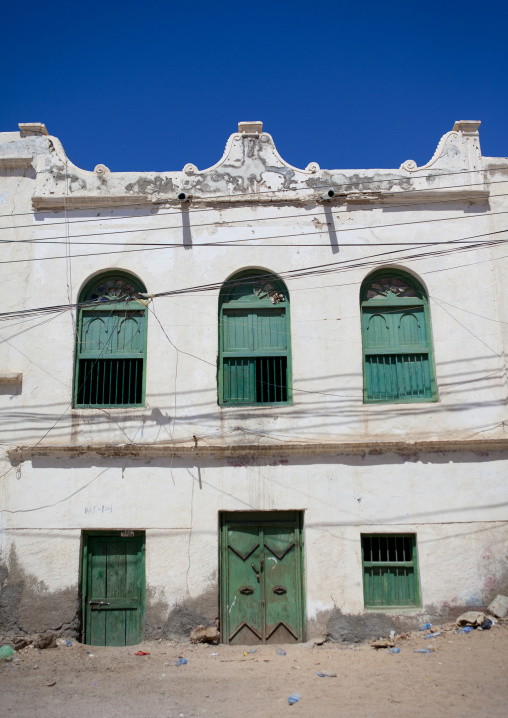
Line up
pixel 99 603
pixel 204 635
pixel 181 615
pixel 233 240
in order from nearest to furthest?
pixel 204 635 < pixel 181 615 < pixel 99 603 < pixel 233 240

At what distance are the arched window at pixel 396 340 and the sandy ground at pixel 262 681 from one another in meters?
3.43

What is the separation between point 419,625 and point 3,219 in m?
8.73

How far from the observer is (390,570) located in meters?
8.92

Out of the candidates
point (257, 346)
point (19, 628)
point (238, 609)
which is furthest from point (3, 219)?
point (238, 609)

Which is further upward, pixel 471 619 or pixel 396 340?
pixel 396 340

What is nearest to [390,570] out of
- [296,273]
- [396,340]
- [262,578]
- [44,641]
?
[262,578]

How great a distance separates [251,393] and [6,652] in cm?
481

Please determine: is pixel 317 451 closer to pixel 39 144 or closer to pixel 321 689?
pixel 321 689

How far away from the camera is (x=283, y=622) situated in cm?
884

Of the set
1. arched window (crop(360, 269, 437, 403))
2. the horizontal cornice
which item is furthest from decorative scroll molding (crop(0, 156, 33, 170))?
arched window (crop(360, 269, 437, 403))

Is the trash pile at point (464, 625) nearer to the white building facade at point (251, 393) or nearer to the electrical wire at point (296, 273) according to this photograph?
the white building facade at point (251, 393)

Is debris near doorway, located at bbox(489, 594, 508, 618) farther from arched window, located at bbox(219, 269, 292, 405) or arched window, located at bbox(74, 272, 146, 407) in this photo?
arched window, located at bbox(74, 272, 146, 407)

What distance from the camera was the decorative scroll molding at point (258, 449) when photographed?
8.99 m

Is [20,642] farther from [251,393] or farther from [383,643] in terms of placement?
[383,643]
